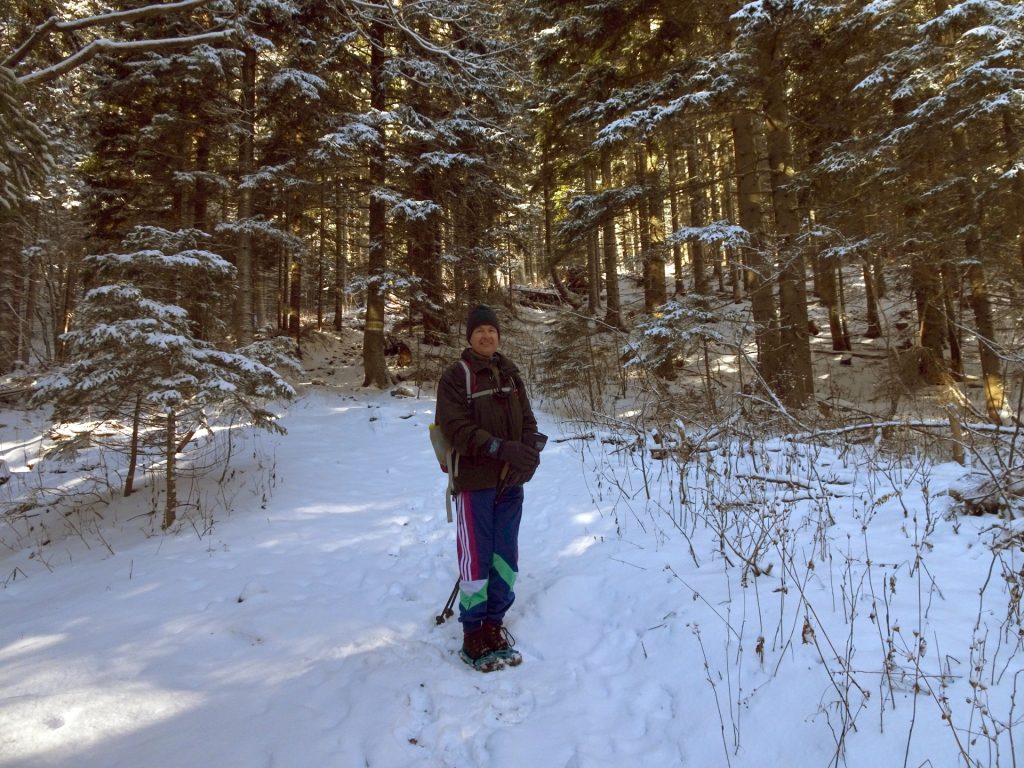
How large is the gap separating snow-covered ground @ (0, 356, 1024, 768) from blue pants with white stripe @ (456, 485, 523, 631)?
0.35 meters


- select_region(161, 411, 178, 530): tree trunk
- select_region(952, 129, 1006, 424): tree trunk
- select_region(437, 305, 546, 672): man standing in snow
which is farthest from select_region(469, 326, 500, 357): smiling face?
select_region(952, 129, 1006, 424): tree trunk

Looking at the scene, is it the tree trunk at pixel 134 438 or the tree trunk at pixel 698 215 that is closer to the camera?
the tree trunk at pixel 134 438

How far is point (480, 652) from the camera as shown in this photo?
3.22 m

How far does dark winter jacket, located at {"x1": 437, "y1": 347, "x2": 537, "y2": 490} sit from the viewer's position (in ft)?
10.7

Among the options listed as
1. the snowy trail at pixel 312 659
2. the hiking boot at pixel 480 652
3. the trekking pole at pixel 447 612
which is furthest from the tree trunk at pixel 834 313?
the hiking boot at pixel 480 652

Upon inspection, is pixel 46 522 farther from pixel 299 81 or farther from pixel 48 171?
pixel 299 81

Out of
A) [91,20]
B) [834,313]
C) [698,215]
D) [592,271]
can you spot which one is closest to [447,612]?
[91,20]

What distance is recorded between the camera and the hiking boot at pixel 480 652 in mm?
3186

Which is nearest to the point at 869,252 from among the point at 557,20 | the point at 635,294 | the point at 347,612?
the point at 557,20

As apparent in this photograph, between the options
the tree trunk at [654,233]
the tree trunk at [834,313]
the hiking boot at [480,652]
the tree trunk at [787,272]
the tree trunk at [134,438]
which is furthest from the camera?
the tree trunk at [834,313]

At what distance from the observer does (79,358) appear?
559 cm

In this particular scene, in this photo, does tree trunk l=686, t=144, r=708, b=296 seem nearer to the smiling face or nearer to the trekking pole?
the smiling face

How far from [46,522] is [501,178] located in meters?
12.1

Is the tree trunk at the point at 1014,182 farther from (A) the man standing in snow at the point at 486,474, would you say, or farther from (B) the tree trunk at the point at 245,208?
(B) the tree trunk at the point at 245,208
